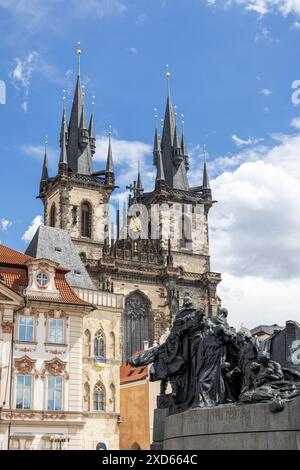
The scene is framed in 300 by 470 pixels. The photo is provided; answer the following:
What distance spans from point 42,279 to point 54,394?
16.4ft

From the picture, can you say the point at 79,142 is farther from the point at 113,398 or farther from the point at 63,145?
the point at 113,398

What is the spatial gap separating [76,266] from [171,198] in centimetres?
3311

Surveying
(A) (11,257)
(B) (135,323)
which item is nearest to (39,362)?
(A) (11,257)

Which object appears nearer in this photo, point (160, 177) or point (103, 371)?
point (103, 371)

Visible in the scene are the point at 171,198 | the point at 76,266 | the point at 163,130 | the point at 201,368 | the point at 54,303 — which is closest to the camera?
the point at 201,368

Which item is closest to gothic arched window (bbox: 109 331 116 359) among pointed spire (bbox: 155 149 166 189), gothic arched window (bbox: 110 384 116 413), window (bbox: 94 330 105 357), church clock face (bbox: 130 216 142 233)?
window (bbox: 94 330 105 357)

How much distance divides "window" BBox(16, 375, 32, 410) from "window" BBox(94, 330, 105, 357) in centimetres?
719

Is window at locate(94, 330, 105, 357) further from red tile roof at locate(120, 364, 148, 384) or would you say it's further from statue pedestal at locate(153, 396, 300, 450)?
statue pedestal at locate(153, 396, 300, 450)

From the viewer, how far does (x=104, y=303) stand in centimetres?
3619

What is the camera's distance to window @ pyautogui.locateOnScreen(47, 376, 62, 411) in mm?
28172

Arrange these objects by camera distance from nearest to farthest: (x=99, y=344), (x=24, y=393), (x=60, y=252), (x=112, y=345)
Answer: (x=24, y=393)
(x=99, y=344)
(x=112, y=345)
(x=60, y=252)

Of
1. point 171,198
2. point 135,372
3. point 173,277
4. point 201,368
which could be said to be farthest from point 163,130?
point 201,368

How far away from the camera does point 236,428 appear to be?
35.8ft
